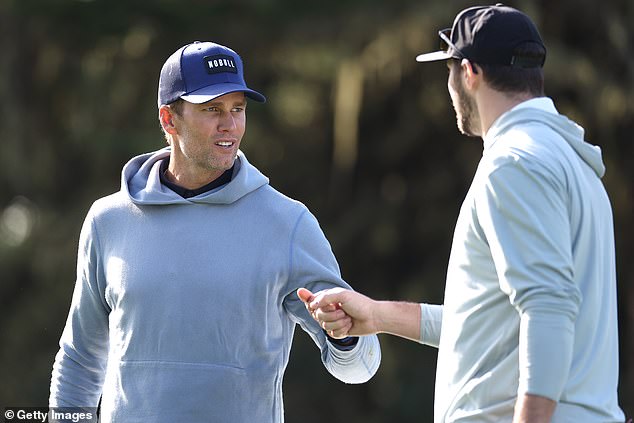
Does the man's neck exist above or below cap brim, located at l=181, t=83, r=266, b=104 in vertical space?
below

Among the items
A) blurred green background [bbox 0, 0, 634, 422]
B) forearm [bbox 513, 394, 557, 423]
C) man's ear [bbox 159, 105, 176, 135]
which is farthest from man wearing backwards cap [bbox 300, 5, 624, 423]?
blurred green background [bbox 0, 0, 634, 422]

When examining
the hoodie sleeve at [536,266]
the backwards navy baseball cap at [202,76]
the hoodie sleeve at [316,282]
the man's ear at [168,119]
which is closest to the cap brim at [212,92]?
the backwards navy baseball cap at [202,76]

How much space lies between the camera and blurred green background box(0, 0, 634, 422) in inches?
384

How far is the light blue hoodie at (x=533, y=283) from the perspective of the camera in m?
2.50

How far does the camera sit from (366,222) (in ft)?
34.1

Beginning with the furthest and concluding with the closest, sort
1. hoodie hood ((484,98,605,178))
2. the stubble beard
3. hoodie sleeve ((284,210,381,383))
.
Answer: hoodie sleeve ((284,210,381,383)) < the stubble beard < hoodie hood ((484,98,605,178))

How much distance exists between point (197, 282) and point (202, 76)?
0.59 metres

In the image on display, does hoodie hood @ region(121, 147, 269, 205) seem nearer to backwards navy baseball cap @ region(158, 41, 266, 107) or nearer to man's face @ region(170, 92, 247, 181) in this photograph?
man's face @ region(170, 92, 247, 181)

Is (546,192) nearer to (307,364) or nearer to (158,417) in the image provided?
(158,417)

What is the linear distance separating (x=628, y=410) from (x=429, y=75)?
Answer: 301cm

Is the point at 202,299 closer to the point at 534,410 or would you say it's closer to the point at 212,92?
the point at 212,92

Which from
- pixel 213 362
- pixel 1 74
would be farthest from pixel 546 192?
pixel 1 74

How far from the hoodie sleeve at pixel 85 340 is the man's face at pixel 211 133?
36cm

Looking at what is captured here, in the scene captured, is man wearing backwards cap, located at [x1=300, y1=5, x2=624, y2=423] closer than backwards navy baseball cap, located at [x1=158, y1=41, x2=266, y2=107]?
Yes
